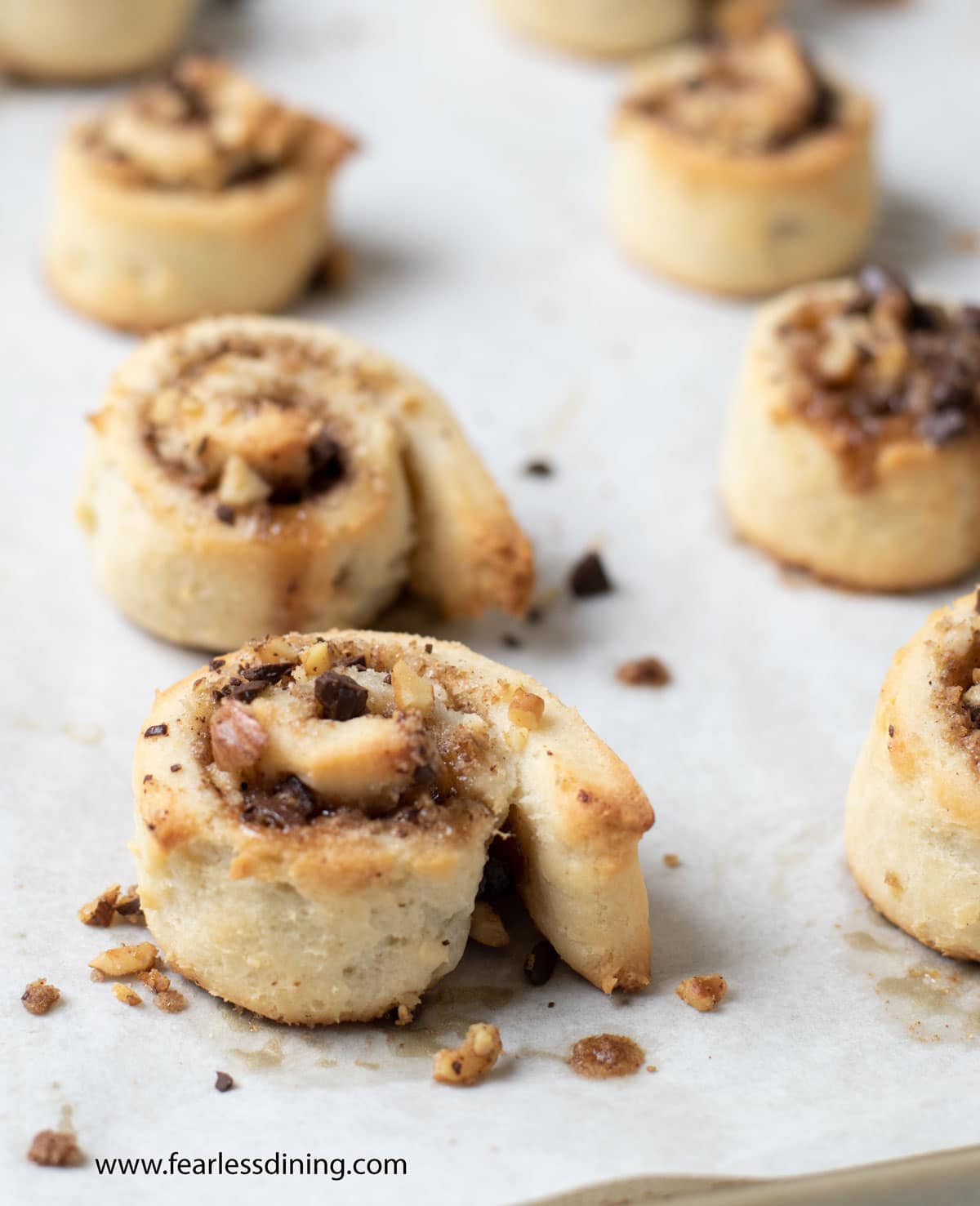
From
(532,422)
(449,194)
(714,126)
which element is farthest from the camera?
(449,194)

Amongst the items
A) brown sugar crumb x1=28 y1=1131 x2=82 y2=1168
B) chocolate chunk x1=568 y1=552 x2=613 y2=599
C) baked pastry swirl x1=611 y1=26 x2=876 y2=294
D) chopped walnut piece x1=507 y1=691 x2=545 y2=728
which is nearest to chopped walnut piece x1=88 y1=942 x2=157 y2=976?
brown sugar crumb x1=28 y1=1131 x2=82 y2=1168

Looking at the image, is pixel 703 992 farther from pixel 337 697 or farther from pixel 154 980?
pixel 154 980

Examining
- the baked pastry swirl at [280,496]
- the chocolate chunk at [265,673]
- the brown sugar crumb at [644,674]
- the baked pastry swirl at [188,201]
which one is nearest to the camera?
the chocolate chunk at [265,673]

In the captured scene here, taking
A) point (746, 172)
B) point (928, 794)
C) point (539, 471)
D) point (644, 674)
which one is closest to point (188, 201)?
point (539, 471)

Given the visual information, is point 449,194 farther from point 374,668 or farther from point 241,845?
point 241,845

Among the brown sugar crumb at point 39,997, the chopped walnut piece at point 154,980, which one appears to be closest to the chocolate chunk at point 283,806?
the chopped walnut piece at point 154,980

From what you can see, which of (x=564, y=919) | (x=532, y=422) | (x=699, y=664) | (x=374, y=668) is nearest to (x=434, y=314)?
(x=532, y=422)

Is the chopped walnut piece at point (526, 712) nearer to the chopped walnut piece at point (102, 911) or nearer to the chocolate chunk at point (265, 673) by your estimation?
the chocolate chunk at point (265, 673)
